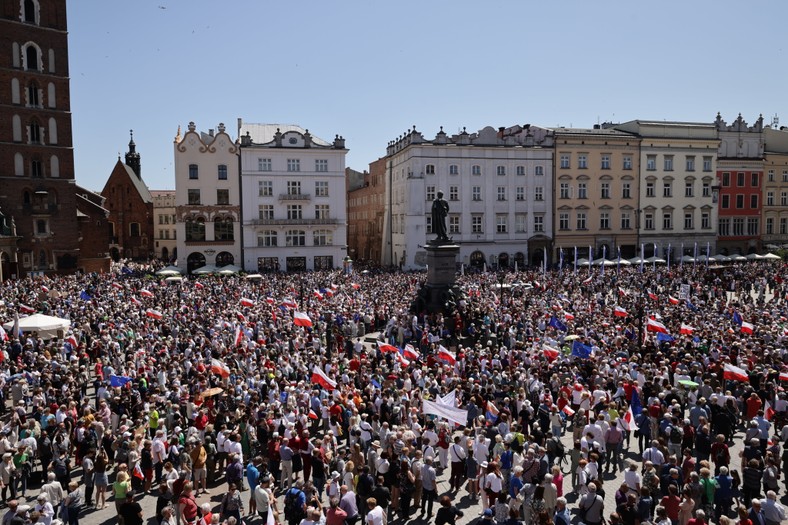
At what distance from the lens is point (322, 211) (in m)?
65.2

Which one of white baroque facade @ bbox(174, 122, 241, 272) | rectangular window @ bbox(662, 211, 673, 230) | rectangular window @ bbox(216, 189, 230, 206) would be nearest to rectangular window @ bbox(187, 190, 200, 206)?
white baroque facade @ bbox(174, 122, 241, 272)

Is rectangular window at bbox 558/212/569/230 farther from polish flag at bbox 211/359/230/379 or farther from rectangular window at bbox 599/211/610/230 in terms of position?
polish flag at bbox 211/359/230/379

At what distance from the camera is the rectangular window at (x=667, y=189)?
7038 cm

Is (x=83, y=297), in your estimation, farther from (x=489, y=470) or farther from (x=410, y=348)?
(x=489, y=470)

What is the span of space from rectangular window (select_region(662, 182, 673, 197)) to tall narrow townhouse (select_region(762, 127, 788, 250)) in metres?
13.1

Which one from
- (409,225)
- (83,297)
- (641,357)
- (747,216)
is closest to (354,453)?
(641,357)

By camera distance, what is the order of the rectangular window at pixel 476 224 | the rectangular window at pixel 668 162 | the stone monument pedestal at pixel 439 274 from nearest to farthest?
the stone monument pedestal at pixel 439 274
the rectangular window at pixel 476 224
the rectangular window at pixel 668 162

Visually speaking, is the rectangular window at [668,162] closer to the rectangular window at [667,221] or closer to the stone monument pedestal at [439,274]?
the rectangular window at [667,221]

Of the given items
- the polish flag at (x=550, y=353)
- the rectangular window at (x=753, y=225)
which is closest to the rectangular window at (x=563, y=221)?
the rectangular window at (x=753, y=225)

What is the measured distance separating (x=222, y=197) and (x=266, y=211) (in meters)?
4.52

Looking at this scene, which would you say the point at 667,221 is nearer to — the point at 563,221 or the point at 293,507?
the point at 563,221

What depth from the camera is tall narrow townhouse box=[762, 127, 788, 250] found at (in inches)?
2918

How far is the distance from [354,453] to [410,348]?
9396 millimetres

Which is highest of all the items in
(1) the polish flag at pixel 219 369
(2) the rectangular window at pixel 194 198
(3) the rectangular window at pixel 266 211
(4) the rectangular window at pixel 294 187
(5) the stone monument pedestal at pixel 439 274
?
(4) the rectangular window at pixel 294 187
